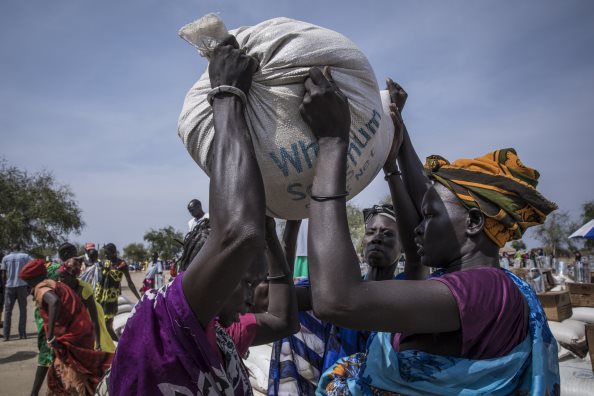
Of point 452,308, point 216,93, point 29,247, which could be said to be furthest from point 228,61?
point 29,247

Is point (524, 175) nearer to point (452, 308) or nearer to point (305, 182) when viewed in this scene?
point (452, 308)

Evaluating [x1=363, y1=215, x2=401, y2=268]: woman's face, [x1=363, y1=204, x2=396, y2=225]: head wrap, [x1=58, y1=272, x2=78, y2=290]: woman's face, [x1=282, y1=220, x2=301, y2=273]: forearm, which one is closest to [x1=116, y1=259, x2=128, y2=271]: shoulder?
[x1=58, y1=272, x2=78, y2=290]: woman's face

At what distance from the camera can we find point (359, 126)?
1387mm

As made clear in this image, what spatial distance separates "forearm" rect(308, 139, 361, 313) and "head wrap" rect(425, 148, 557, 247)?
22.1 inches

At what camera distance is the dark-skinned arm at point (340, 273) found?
1.19 m

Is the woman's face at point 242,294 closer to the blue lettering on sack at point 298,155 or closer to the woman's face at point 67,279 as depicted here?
the blue lettering on sack at point 298,155

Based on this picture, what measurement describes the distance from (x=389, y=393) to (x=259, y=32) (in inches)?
47.7

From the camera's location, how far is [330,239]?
4.00 feet

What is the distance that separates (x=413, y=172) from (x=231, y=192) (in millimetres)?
1144

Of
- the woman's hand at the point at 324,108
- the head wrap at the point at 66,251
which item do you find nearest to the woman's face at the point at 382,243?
the woman's hand at the point at 324,108

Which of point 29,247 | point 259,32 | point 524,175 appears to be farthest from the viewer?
point 29,247

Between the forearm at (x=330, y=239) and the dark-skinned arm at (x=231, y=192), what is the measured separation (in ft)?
0.52

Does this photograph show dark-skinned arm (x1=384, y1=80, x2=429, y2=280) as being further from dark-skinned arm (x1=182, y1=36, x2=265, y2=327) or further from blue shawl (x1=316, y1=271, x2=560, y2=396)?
dark-skinned arm (x1=182, y1=36, x2=265, y2=327)

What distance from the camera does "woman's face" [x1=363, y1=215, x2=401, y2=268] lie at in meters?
3.10
